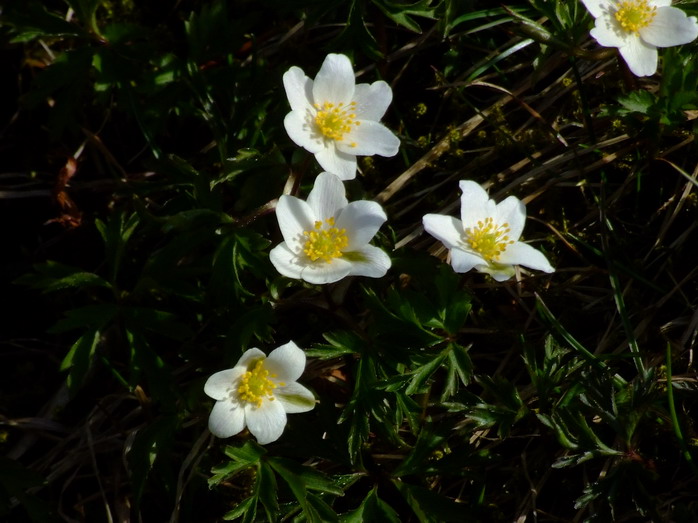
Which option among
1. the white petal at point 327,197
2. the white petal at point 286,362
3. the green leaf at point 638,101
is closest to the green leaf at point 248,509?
the white petal at point 286,362

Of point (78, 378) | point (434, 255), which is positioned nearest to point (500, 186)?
point (434, 255)

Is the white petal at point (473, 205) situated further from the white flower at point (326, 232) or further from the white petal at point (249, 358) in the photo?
the white petal at point (249, 358)

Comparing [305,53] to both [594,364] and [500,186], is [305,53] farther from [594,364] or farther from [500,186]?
[594,364]

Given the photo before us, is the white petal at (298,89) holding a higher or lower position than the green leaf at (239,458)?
higher

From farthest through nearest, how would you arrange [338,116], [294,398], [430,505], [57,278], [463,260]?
[57,278]
[338,116]
[430,505]
[294,398]
[463,260]

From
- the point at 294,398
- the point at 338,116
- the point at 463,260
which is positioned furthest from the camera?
the point at 338,116

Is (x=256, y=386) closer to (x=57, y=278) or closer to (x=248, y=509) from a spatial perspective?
(x=248, y=509)

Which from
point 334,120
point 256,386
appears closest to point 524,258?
point 334,120
